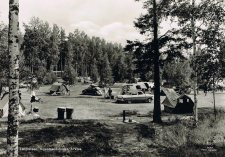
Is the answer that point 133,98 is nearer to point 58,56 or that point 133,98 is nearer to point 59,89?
point 59,89

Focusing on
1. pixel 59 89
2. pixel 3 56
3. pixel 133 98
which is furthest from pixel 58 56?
pixel 3 56

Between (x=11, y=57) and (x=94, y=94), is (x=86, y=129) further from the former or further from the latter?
(x=94, y=94)

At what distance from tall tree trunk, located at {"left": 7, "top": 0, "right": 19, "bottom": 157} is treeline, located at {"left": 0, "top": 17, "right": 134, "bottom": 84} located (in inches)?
398

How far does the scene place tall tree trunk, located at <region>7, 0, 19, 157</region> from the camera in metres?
5.11

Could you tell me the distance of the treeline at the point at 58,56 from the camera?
16.6 meters

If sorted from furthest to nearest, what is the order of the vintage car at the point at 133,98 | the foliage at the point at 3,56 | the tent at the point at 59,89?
the tent at the point at 59,89 → the vintage car at the point at 133,98 → the foliage at the point at 3,56

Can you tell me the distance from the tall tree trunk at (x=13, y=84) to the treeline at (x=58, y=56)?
10115 millimetres

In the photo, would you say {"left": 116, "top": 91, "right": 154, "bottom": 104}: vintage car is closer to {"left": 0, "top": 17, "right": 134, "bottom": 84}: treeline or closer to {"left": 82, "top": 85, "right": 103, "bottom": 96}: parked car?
{"left": 0, "top": 17, "right": 134, "bottom": 84}: treeline

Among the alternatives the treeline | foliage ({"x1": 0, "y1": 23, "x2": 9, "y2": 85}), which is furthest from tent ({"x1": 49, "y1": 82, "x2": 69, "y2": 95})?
foliage ({"x1": 0, "y1": 23, "x2": 9, "y2": 85})

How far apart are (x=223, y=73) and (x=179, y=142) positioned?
3.15m

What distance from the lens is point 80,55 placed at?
78.4m

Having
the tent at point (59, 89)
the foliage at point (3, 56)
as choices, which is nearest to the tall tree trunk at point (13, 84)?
the foliage at point (3, 56)

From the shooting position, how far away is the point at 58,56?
255ft

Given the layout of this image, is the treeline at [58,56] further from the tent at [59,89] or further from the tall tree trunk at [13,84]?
the tall tree trunk at [13,84]
